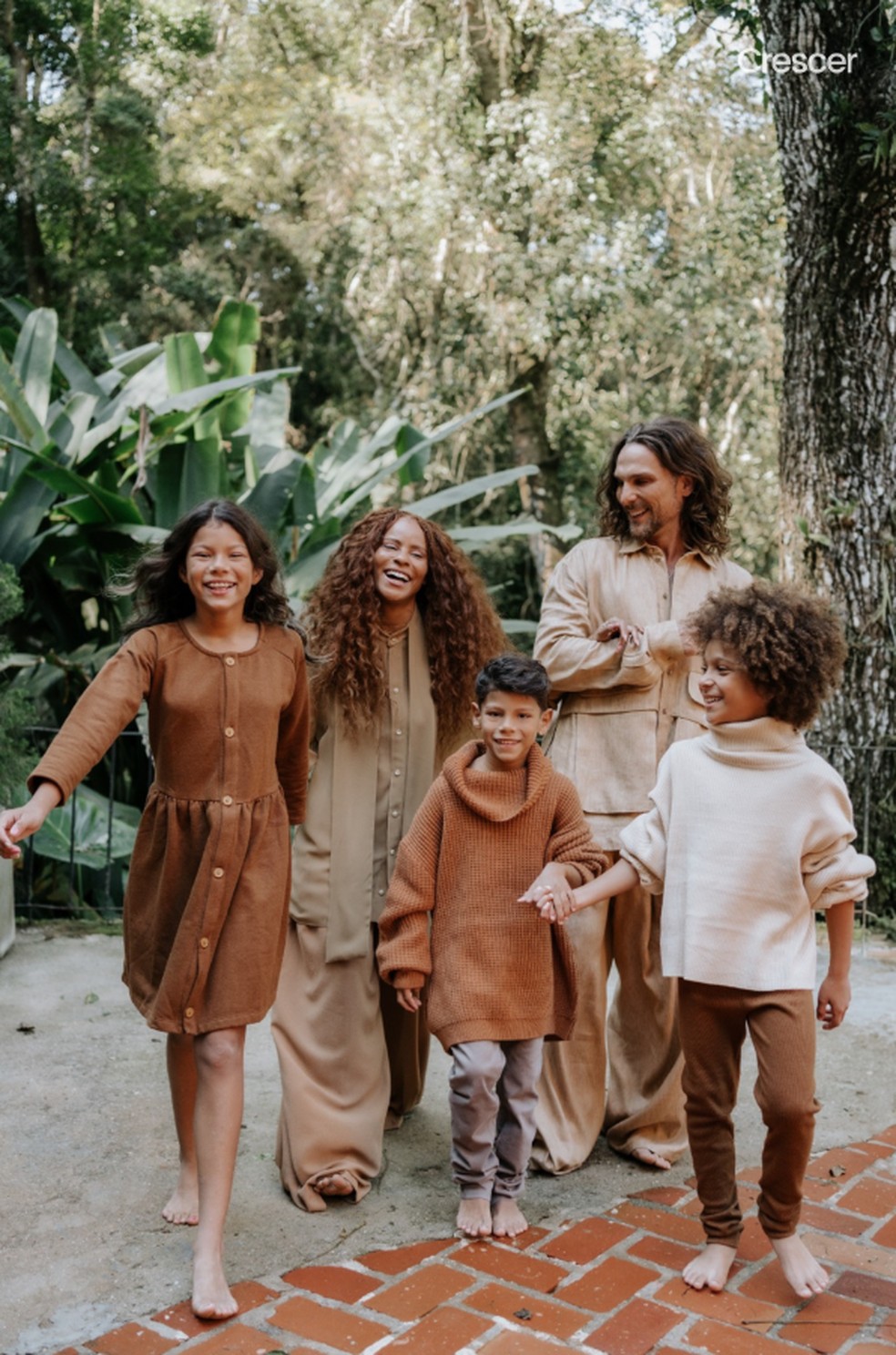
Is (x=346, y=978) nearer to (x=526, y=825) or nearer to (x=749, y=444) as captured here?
(x=526, y=825)

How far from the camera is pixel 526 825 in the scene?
3131mm

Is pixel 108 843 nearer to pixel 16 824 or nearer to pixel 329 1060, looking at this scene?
pixel 329 1060

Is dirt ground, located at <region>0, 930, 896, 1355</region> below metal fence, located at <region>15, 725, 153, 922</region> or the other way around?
below

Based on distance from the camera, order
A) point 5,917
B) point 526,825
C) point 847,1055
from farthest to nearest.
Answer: point 5,917 < point 847,1055 < point 526,825

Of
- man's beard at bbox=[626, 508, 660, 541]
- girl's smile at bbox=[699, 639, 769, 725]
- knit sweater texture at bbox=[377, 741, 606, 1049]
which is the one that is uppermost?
man's beard at bbox=[626, 508, 660, 541]

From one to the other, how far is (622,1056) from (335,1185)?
0.90m

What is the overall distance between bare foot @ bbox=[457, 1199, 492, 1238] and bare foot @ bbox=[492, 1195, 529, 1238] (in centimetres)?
2

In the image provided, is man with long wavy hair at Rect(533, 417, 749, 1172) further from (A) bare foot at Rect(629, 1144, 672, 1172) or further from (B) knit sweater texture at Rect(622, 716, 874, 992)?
(B) knit sweater texture at Rect(622, 716, 874, 992)

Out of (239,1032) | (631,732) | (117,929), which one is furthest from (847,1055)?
(117,929)

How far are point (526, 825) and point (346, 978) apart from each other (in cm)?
65

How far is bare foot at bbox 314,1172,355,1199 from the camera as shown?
3.19 meters

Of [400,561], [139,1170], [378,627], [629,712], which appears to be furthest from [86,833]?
[629,712]

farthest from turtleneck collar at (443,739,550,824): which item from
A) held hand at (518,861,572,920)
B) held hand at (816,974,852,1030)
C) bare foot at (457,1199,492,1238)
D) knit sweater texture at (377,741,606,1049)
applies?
bare foot at (457,1199,492,1238)

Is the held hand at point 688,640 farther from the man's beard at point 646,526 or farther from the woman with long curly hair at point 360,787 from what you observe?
the woman with long curly hair at point 360,787
